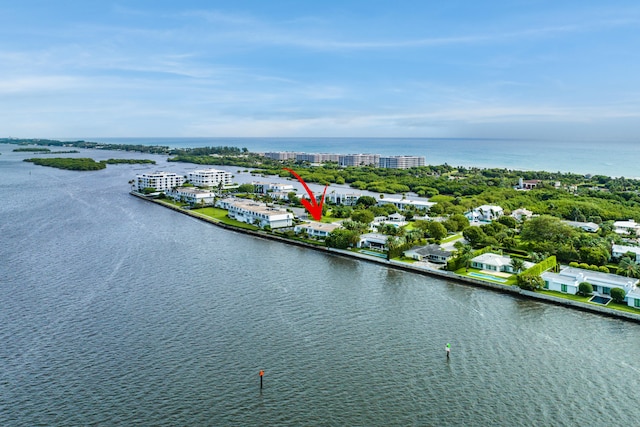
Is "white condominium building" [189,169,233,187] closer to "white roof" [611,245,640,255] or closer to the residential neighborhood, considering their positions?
the residential neighborhood

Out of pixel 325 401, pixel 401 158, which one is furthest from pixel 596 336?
pixel 401 158

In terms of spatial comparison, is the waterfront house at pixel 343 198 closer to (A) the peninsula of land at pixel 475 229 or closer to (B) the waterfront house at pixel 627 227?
(A) the peninsula of land at pixel 475 229

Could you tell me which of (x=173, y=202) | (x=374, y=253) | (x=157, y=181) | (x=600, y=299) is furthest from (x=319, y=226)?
(x=157, y=181)

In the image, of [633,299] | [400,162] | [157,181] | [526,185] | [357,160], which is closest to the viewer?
[633,299]

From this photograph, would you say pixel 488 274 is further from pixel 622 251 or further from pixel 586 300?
pixel 622 251

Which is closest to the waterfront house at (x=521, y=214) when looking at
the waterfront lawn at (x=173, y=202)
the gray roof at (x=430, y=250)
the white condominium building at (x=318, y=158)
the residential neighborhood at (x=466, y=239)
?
the residential neighborhood at (x=466, y=239)

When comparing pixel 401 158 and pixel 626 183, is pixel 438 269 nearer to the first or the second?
pixel 626 183
